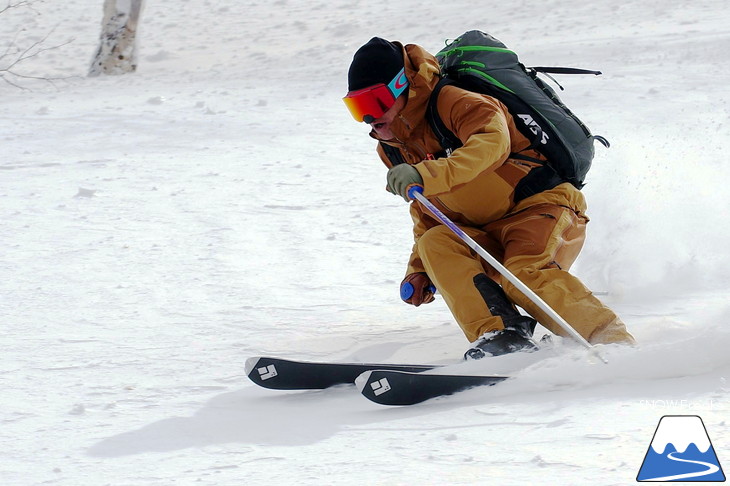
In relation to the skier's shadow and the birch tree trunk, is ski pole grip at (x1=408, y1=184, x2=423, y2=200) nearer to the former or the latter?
the skier's shadow

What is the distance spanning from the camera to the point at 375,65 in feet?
12.8

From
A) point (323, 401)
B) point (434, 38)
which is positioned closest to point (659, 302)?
point (323, 401)

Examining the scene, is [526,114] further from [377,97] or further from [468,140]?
[377,97]

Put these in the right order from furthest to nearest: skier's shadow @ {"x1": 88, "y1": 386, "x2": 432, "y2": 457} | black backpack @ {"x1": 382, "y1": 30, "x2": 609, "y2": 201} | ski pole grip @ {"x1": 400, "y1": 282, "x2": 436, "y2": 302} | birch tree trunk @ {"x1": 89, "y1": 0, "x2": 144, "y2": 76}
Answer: birch tree trunk @ {"x1": 89, "y1": 0, "x2": 144, "y2": 76} < ski pole grip @ {"x1": 400, "y1": 282, "x2": 436, "y2": 302} < black backpack @ {"x1": 382, "y1": 30, "x2": 609, "y2": 201} < skier's shadow @ {"x1": 88, "y1": 386, "x2": 432, "y2": 457}

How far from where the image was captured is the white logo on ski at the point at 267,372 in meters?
3.67

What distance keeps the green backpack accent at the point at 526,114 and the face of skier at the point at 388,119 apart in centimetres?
12

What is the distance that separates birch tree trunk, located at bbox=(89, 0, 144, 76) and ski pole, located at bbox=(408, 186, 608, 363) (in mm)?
10983

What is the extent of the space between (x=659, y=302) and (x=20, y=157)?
580 centimetres

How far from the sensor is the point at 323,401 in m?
3.60

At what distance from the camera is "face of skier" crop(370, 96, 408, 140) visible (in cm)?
396

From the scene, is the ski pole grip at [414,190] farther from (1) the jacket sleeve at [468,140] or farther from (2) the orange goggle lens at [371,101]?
(2) the orange goggle lens at [371,101]

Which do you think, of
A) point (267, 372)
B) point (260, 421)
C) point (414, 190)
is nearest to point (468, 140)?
point (414, 190)

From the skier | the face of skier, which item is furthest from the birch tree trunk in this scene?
the face of skier

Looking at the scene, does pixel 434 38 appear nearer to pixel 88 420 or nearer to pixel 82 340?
pixel 82 340
